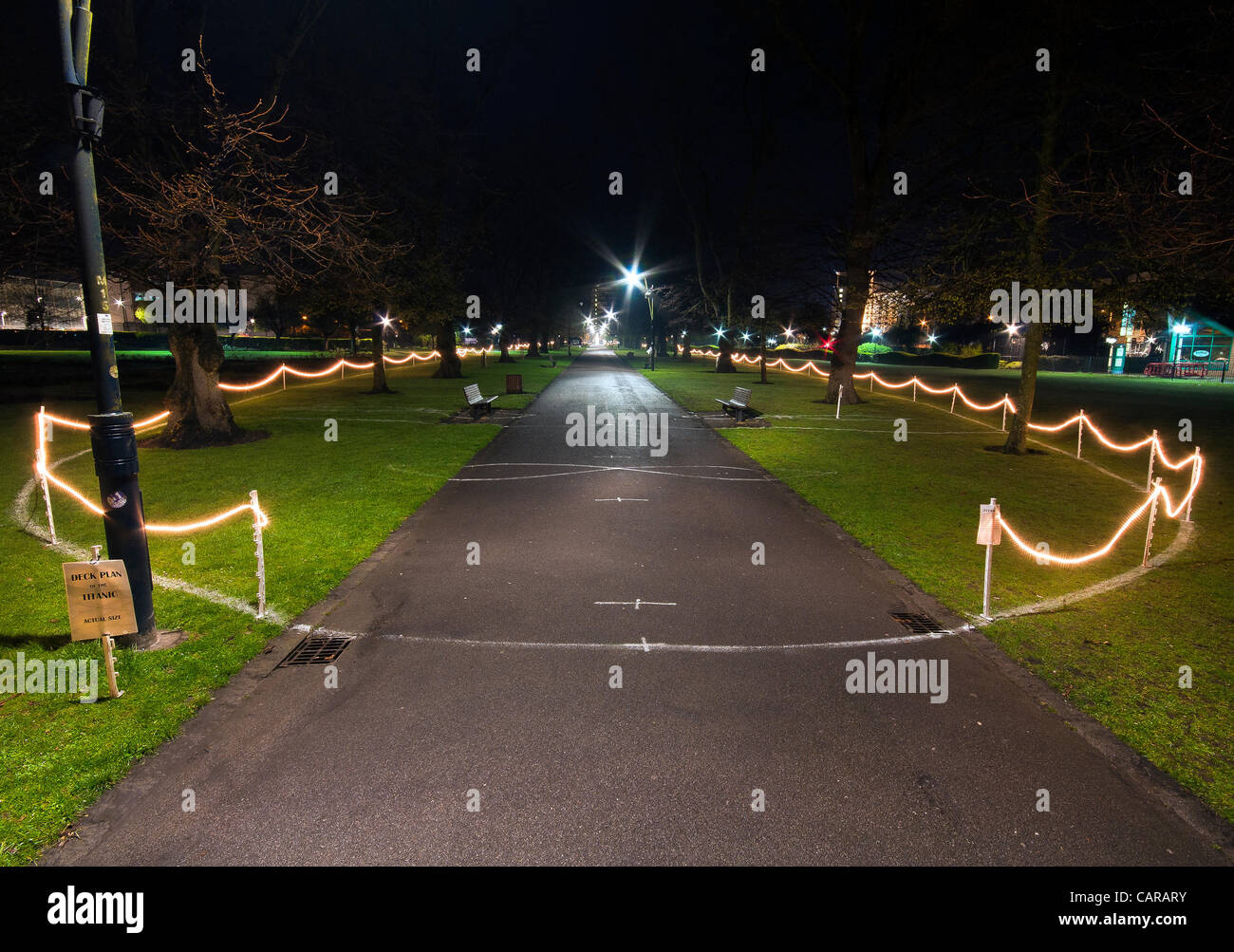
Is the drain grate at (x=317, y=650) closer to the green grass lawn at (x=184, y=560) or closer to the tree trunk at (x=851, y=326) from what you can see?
the green grass lawn at (x=184, y=560)

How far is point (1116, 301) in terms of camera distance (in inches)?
549

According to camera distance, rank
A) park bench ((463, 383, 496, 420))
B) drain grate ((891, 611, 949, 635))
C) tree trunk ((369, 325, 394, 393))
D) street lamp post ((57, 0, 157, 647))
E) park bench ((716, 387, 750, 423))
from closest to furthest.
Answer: street lamp post ((57, 0, 157, 647)), drain grate ((891, 611, 949, 635)), park bench ((716, 387, 750, 423)), park bench ((463, 383, 496, 420)), tree trunk ((369, 325, 394, 393))

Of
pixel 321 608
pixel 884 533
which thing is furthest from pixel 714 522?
pixel 321 608

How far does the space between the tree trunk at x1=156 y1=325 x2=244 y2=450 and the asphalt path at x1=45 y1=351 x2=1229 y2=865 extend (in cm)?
1102

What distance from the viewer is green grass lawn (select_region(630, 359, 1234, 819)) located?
16.0 ft

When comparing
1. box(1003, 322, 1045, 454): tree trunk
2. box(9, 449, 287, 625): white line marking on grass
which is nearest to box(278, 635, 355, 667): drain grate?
box(9, 449, 287, 625): white line marking on grass

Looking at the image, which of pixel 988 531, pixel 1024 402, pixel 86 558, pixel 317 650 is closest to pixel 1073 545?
pixel 988 531

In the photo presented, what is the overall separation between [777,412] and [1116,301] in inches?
462

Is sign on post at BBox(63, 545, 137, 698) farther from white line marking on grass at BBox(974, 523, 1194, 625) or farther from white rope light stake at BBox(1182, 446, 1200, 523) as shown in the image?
white rope light stake at BBox(1182, 446, 1200, 523)

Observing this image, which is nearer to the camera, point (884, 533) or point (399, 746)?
point (399, 746)

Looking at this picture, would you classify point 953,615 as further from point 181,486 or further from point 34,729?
point 181,486

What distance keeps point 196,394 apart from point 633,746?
15.9 metres

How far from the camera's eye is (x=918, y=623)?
6.38 metres

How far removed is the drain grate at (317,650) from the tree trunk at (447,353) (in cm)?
3425
